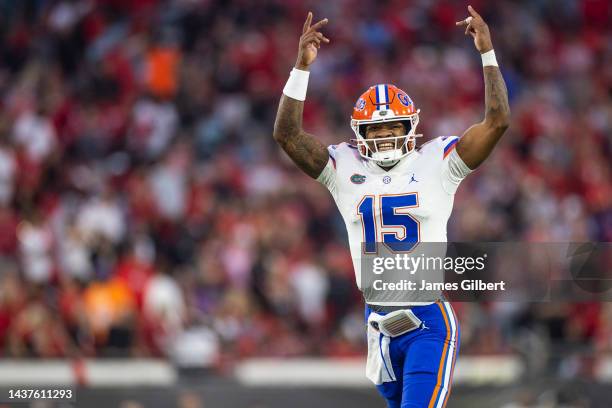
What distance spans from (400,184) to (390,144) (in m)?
0.22

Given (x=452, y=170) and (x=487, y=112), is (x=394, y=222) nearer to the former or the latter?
(x=452, y=170)

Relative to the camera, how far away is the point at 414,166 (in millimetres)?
6145

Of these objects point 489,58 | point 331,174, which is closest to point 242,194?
point 331,174

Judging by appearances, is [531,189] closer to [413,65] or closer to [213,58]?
[413,65]

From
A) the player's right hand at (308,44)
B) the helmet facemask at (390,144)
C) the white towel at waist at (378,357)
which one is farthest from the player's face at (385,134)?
the white towel at waist at (378,357)

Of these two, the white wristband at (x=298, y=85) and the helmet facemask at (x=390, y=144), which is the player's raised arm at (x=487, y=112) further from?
the white wristband at (x=298, y=85)

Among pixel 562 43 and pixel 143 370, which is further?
pixel 562 43

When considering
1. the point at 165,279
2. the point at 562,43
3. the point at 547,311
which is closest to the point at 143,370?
the point at 165,279

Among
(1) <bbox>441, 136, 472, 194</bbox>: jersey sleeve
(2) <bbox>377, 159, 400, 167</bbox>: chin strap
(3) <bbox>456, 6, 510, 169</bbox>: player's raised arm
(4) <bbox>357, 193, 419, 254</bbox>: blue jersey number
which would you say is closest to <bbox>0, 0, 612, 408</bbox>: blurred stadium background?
(4) <bbox>357, 193, 419, 254</bbox>: blue jersey number

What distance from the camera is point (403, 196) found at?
6.07 meters

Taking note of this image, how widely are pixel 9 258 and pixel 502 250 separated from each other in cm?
554

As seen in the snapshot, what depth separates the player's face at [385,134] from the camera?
6.16 metres

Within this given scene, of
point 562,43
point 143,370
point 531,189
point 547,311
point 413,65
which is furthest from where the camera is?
point 562,43

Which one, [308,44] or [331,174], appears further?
[331,174]
